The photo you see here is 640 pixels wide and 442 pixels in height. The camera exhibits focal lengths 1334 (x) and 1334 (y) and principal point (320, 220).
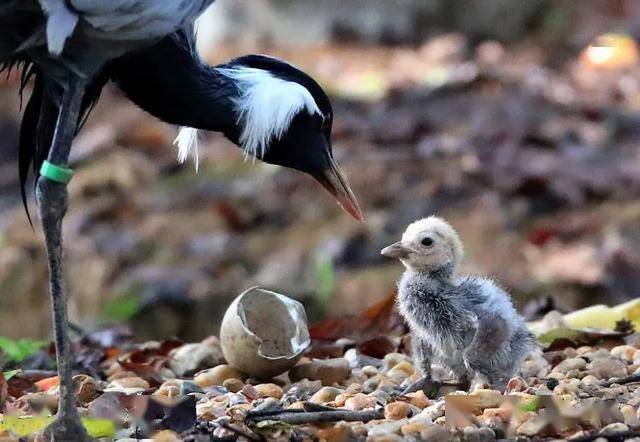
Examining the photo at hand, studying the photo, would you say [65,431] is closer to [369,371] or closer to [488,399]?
[488,399]

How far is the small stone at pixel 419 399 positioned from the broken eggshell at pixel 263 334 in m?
0.53

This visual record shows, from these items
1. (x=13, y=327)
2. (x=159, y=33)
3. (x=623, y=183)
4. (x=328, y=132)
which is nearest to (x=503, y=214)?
(x=623, y=183)

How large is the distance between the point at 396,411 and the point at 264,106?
1.29 m

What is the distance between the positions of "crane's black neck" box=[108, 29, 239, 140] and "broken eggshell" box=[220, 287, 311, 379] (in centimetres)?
63

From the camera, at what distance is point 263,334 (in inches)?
187

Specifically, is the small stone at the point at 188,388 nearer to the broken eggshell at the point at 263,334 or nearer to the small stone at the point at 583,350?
the broken eggshell at the point at 263,334

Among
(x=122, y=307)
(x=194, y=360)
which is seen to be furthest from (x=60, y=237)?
(x=122, y=307)

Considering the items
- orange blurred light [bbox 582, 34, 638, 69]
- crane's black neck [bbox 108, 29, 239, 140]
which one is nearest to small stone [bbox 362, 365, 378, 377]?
crane's black neck [bbox 108, 29, 239, 140]

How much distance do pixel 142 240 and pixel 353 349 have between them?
416 centimetres

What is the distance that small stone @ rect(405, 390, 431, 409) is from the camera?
4172 mm

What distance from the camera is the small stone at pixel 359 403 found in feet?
13.4

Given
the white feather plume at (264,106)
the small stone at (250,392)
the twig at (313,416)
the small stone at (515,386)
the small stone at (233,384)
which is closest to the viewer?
the twig at (313,416)

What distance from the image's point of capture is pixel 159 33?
413cm

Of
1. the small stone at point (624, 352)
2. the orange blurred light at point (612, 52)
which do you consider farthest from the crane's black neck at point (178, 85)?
the orange blurred light at point (612, 52)
